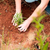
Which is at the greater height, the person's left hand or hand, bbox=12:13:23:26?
hand, bbox=12:13:23:26

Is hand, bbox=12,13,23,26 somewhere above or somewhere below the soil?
above

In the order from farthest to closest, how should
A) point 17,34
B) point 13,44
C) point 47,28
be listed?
1. point 47,28
2. point 17,34
3. point 13,44

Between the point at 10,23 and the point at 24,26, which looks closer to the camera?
the point at 24,26

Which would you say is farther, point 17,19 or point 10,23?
point 10,23

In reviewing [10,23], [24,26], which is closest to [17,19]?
[24,26]

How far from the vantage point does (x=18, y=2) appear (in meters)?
1.97

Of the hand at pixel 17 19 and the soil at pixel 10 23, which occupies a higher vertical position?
the hand at pixel 17 19

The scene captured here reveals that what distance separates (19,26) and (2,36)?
0.97 feet

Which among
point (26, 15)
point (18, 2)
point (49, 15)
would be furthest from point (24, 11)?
point (49, 15)

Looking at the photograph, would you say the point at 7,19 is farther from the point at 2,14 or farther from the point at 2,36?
the point at 2,36

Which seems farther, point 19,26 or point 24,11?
point 24,11

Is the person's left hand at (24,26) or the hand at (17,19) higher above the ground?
the hand at (17,19)

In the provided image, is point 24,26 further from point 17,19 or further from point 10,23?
point 10,23

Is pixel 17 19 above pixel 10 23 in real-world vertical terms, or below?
above
